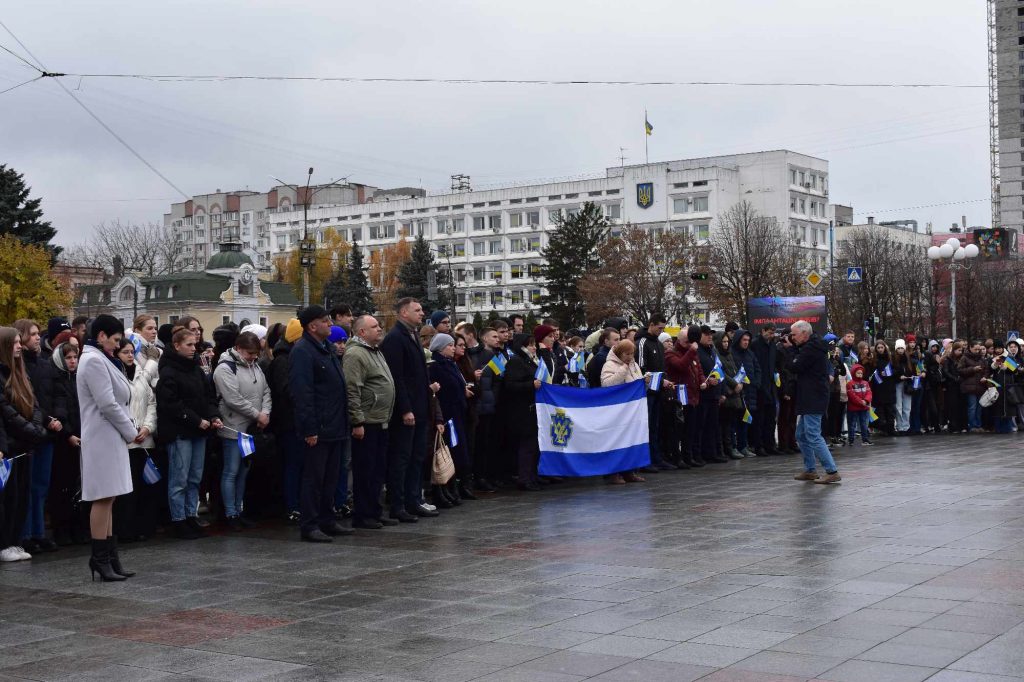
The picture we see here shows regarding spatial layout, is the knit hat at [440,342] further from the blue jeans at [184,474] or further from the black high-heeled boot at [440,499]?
the blue jeans at [184,474]

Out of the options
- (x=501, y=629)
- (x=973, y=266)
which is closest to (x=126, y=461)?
(x=501, y=629)

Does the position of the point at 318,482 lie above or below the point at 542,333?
below

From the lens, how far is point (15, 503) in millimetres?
10867

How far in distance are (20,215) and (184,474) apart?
198 feet

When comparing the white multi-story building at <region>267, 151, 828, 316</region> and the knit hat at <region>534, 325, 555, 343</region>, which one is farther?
the white multi-story building at <region>267, 151, 828, 316</region>

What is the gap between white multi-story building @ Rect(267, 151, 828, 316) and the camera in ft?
404

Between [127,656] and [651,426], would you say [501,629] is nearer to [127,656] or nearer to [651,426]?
[127,656]

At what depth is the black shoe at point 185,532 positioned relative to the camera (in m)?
12.0

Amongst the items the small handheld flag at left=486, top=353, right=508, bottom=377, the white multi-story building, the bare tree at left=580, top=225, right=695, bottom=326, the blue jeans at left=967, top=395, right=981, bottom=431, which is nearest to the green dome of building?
the white multi-story building

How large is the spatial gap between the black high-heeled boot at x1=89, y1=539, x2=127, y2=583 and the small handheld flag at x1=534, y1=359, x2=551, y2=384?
7127mm

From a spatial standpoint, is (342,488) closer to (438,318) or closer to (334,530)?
(334,530)

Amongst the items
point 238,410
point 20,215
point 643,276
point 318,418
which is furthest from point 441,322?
point 643,276

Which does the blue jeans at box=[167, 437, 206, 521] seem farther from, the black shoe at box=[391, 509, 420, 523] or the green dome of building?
the green dome of building

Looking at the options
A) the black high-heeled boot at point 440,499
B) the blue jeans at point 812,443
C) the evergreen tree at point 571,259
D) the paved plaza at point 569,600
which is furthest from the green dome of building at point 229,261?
the paved plaza at point 569,600
